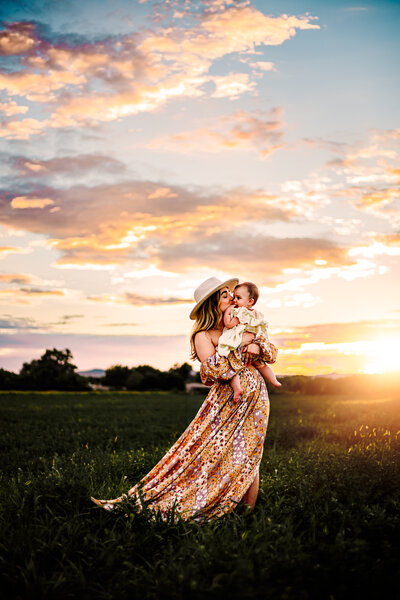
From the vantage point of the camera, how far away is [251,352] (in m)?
5.44

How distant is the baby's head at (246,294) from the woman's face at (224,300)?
0.07m

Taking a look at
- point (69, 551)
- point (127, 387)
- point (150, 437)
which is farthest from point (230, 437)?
point (127, 387)

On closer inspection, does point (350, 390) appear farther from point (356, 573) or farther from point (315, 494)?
point (356, 573)

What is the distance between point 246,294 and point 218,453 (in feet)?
5.97

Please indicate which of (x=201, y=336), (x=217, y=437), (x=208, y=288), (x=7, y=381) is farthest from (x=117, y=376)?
(x=208, y=288)

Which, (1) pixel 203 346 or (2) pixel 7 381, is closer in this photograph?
(1) pixel 203 346

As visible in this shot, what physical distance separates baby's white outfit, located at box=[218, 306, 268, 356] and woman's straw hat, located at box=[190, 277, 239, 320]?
0.30 m

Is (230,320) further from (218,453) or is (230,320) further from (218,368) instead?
(218,453)

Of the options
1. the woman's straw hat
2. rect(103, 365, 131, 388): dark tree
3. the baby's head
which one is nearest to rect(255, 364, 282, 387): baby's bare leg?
the baby's head

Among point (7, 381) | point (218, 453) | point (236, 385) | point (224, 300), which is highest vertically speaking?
point (224, 300)

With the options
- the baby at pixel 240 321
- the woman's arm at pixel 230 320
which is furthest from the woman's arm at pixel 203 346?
the woman's arm at pixel 230 320

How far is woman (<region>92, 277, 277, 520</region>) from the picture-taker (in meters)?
5.37

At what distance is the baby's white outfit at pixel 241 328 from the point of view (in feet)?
17.4

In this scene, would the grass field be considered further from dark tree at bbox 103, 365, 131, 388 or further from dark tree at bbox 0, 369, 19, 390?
dark tree at bbox 0, 369, 19, 390
